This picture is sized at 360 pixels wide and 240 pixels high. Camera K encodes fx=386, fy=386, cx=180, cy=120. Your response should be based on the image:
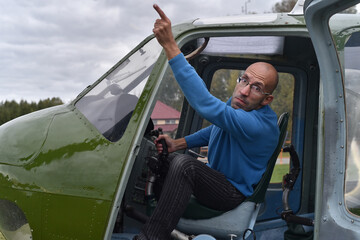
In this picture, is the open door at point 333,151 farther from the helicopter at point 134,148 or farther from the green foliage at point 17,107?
the green foliage at point 17,107

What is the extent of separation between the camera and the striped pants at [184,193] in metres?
2.48

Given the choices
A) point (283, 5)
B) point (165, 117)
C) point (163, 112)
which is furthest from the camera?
point (283, 5)

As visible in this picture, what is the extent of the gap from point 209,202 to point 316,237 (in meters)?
0.88

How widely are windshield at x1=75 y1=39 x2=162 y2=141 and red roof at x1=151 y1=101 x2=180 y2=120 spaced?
1.90 feet

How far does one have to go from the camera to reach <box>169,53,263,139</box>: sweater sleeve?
7.70 ft

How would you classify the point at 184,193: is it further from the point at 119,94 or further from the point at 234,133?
the point at 119,94

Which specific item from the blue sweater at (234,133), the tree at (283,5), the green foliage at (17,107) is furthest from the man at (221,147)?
the green foliage at (17,107)

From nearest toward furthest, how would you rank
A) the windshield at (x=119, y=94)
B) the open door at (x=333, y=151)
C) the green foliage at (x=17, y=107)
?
the open door at (x=333, y=151)
the windshield at (x=119, y=94)
the green foliage at (x=17, y=107)

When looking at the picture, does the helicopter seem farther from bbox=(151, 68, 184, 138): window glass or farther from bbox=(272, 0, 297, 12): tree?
bbox=(272, 0, 297, 12): tree

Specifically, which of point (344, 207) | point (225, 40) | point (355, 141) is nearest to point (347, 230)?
point (344, 207)

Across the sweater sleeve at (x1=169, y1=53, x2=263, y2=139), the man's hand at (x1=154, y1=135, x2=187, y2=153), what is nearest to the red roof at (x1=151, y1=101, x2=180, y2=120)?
the man's hand at (x1=154, y1=135, x2=187, y2=153)

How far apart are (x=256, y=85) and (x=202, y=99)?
21.7 inches

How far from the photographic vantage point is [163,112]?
378 cm

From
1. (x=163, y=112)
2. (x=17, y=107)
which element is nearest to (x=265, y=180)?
(x=163, y=112)
